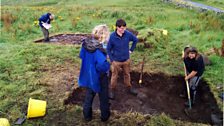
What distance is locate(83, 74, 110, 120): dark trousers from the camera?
515 cm

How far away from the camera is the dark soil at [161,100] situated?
20.2 feet

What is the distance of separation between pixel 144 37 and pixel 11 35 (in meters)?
5.78

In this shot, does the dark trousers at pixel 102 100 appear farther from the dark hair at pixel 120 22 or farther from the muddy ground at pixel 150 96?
the dark hair at pixel 120 22

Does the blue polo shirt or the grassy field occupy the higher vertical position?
the blue polo shirt

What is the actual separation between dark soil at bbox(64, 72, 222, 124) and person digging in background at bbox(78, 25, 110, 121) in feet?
2.83

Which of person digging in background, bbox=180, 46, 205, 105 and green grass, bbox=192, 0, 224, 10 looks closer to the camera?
person digging in background, bbox=180, 46, 205, 105

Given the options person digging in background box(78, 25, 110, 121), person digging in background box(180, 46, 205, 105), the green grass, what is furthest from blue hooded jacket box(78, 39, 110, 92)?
the green grass

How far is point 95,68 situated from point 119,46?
1335 millimetres

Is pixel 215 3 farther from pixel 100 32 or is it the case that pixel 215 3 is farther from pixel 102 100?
pixel 100 32

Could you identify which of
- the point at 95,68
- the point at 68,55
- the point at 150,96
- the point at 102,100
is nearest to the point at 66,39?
the point at 68,55

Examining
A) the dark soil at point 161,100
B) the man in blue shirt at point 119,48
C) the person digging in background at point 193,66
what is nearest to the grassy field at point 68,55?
the dark soil at point 161,100

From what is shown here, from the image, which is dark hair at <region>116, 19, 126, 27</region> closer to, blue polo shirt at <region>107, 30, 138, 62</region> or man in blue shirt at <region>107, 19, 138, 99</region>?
man in blue shirt at <region>107, 19, 138, 99</region>

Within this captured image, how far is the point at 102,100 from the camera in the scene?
5297 mm

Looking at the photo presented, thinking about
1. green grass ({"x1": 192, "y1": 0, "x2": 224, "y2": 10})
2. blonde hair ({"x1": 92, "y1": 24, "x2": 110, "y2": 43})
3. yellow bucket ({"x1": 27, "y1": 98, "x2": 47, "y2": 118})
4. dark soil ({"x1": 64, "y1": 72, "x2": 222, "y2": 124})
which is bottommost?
dark soil ({"x1": 64, "y1": 72, "x2": 222, "y2": 124})
